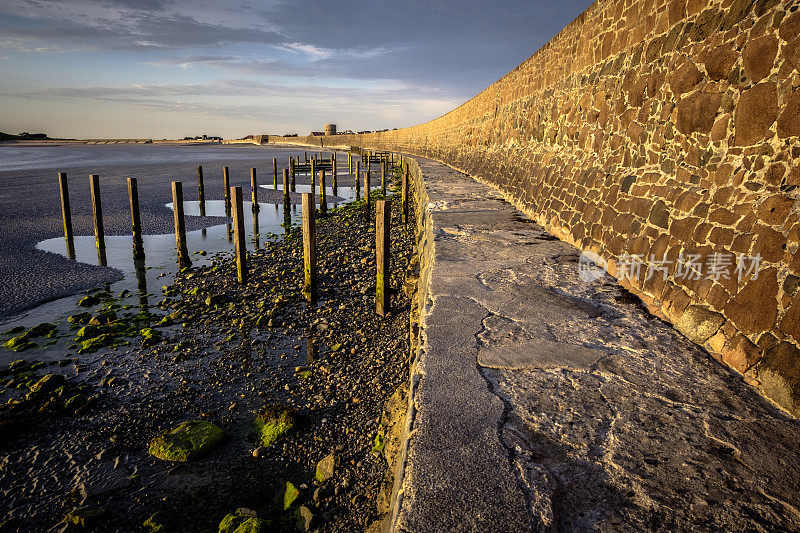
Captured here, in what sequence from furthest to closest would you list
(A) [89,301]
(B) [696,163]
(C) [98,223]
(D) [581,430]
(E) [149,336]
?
(C) [98,223] < (A) [89,301] < (E) [149,336] < (B) [696,163] < (D) [581,430]

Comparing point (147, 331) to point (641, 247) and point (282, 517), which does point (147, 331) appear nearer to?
point (282, 517)

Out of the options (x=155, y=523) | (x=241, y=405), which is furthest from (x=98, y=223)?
(x=155, y=523)

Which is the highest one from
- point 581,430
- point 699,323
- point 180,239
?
point 699,323

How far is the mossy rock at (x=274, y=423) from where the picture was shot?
158 inches

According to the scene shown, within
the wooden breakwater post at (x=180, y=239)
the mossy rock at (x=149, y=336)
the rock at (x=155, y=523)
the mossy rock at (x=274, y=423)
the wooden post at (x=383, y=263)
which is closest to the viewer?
the rock at (x=155, y=523)

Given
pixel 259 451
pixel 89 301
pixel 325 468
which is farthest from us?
pixel 89 301

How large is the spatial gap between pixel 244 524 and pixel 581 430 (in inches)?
94.7

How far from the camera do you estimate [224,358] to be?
5617mm

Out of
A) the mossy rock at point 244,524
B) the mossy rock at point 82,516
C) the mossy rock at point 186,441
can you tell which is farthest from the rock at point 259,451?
the mossy rock at point 82,516

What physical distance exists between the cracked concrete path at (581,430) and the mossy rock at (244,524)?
1515mm

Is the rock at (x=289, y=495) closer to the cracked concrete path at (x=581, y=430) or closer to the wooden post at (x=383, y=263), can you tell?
the cracked concrete path at (x=581, y=430)

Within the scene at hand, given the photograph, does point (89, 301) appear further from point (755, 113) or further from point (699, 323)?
point (755, 113)

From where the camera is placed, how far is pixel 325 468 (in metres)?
3.47

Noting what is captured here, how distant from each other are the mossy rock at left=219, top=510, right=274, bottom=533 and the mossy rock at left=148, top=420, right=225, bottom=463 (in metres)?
0.99
